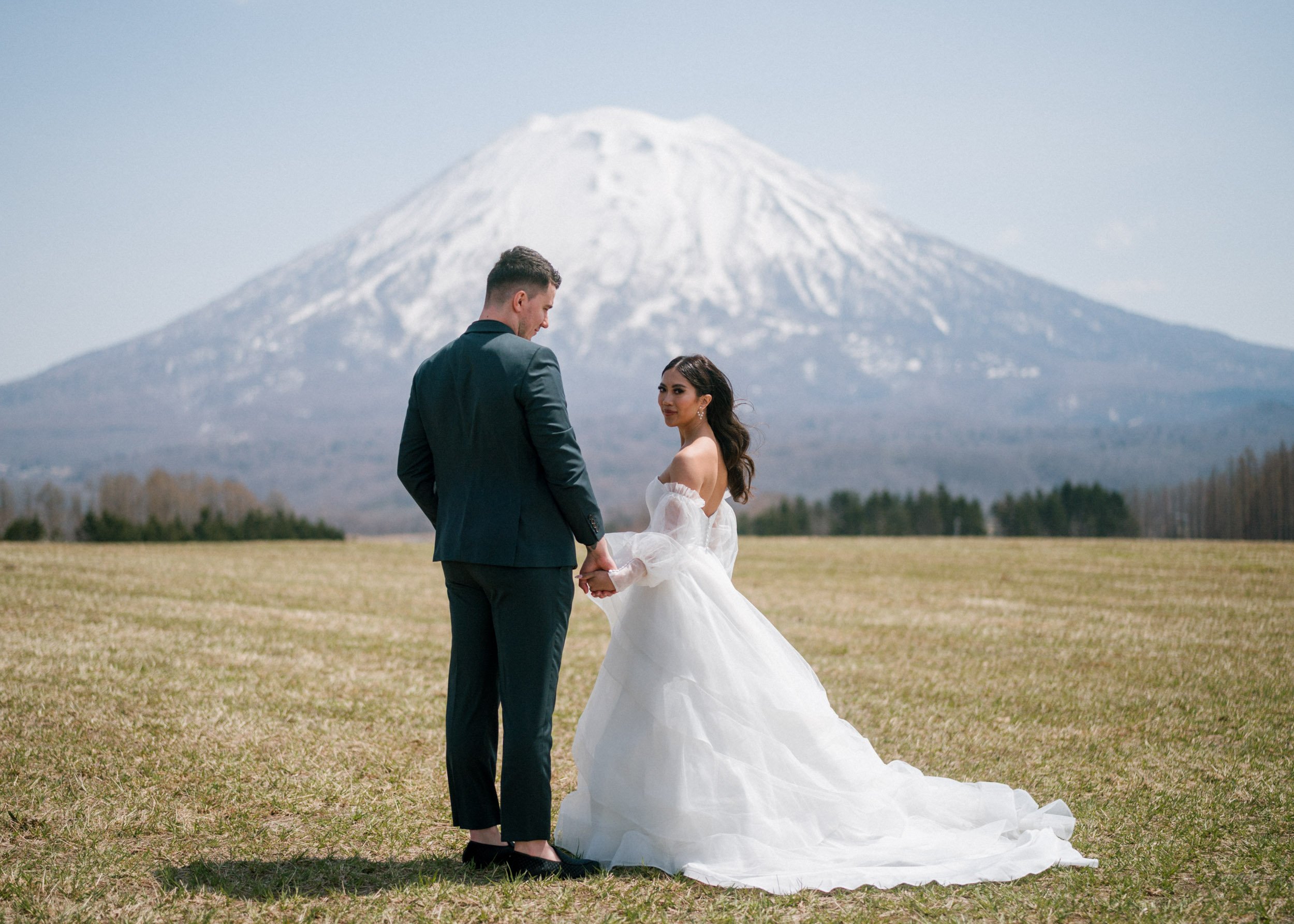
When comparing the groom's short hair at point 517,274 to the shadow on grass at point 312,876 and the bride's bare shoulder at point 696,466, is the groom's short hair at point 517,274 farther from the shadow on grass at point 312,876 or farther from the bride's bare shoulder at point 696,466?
the shadow on grass at point 312,876

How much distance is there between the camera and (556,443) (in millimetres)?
4906

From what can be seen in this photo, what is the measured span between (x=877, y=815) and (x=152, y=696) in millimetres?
6183

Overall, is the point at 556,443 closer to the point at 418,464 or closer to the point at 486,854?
the point at 418,464

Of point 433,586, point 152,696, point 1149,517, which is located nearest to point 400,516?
point 1149,517

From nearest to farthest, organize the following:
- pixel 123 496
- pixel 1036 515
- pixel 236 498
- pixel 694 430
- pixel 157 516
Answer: pixel 694 430
pixel 157 516
pixel 1036 515
pixel 123 496
pixel 236 498

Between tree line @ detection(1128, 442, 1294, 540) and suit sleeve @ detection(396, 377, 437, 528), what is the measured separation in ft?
186

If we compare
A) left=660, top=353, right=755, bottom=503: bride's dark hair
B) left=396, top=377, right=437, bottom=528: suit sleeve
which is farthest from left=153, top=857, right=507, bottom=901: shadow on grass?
left=660, top=353, right=755, bottom=503: bride's dark hair

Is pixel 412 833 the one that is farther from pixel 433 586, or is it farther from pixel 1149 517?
pixel 1149 517

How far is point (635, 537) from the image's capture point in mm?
5398

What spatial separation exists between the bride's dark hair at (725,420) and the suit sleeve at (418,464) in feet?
4.53

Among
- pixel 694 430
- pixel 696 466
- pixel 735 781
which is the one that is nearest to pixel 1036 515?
pixel 694 430

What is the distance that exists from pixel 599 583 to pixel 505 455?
804 millimetres

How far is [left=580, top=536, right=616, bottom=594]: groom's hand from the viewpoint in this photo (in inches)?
203

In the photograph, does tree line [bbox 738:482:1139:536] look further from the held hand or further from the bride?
the held hand
